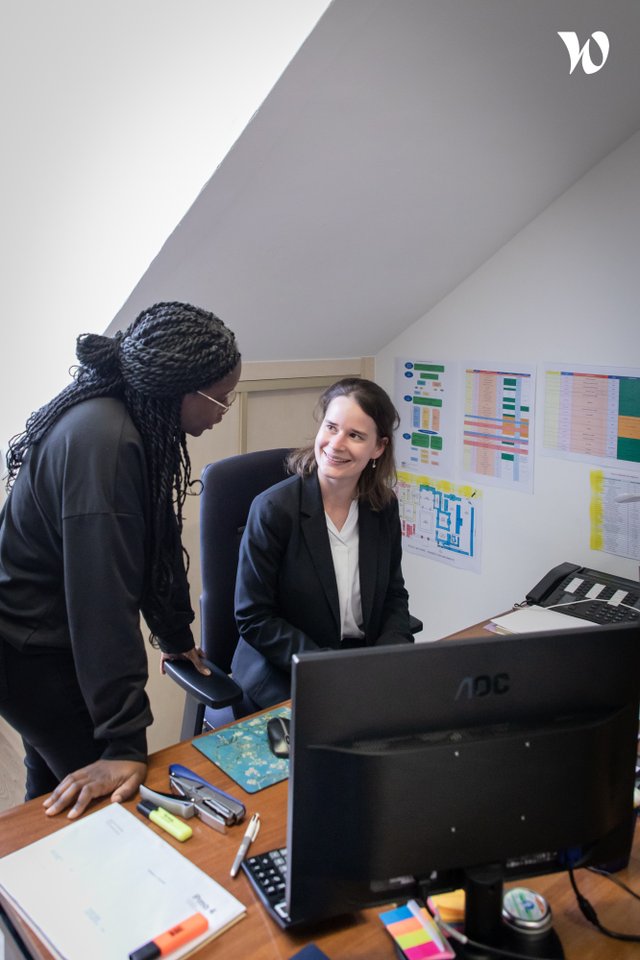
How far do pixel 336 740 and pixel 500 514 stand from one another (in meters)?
1.86

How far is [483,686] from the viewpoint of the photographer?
3.21 ft

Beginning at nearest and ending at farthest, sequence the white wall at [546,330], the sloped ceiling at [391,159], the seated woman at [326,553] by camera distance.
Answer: the sloped ceiling at [391,159] → the seated woman at [326,553] → the white wall at [546,330]

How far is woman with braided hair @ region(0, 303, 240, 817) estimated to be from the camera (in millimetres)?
1309

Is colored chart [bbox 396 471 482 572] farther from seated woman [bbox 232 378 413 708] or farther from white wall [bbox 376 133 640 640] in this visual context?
seated woman [bbox 232 378 413 708]

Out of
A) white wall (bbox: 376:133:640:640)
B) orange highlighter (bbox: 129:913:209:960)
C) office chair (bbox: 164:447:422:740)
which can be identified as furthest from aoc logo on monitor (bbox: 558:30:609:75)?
orange highlighter (bbox: 129:913:209:960)

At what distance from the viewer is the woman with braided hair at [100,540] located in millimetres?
1309

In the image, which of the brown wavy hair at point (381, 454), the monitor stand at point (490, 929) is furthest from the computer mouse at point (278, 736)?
the brown wavy hair at point (381, 454)

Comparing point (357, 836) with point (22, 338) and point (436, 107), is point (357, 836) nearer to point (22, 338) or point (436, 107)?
point (436, 107)

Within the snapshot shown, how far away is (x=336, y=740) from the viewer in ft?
3.10

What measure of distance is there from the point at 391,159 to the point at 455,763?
1.49 metres

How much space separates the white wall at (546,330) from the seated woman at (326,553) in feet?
2.27

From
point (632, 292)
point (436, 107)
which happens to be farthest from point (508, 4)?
point (632, 292)

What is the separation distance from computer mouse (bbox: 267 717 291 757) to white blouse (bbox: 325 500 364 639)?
57 cm

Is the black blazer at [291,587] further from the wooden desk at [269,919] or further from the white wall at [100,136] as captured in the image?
the white wall at [100,136]
